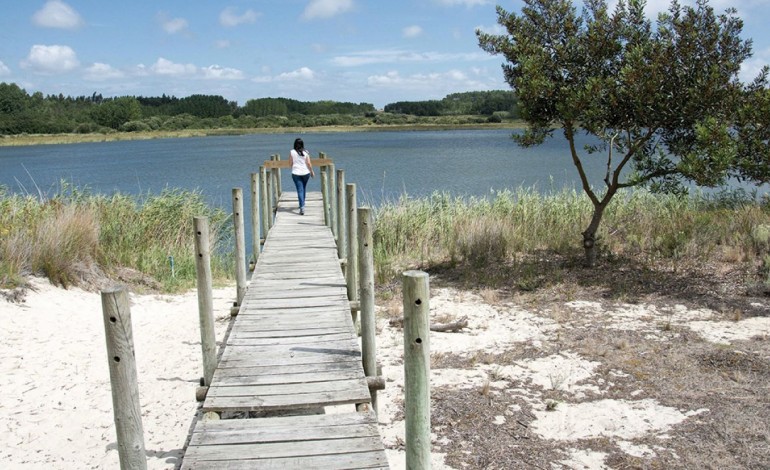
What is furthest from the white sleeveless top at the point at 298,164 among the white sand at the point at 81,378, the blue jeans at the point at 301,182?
the white sand at the point at 81,378

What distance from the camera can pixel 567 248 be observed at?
12383mm

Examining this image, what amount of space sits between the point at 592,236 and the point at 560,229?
2586 mm

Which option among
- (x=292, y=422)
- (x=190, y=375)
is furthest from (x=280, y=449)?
(x=190, y=375)

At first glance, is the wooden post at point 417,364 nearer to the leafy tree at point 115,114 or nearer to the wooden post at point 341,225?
the wooden post at point 341,225

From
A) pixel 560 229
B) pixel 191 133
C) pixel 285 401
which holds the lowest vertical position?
pixel 560 229

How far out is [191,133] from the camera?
343ft

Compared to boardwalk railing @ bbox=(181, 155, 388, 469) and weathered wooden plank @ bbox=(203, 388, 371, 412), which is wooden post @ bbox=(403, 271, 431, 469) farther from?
weathered wooden plank @ bbox=(203, 388, 371, 412)

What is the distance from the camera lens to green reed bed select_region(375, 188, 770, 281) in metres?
11.6

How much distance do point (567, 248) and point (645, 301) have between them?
3039 millimetres

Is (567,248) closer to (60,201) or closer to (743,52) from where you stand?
(743,52)

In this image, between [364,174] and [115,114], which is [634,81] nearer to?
[364,174]

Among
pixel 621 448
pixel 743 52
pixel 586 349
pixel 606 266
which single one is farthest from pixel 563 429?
pixel 743 52

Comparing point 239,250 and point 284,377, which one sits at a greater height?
point 239,250

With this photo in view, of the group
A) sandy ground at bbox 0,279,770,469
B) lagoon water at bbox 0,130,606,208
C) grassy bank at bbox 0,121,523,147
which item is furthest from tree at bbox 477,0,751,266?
grassy bank at bbox 0,121,523,147
